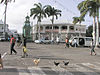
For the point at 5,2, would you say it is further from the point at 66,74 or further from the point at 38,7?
the point at 38,7

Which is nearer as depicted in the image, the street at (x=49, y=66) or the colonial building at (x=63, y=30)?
the street at (x=49, y=66)

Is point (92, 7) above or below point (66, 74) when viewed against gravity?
above

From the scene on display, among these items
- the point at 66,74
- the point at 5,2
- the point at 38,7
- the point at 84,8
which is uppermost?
the point at 38,7

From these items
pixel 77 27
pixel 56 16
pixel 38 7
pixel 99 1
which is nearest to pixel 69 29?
pixel 77 27

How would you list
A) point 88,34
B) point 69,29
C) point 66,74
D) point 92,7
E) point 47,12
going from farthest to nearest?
point 88,34, point 69,29, point 47,12, point 92,7, point 66,74

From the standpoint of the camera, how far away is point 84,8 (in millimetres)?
30016

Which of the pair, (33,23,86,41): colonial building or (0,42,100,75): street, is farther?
(33,23,86,41): colonial building

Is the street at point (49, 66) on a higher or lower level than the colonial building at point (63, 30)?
lower

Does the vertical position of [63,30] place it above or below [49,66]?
above

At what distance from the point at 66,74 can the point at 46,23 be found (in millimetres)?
57641

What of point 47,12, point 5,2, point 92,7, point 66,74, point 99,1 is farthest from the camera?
point 47,12

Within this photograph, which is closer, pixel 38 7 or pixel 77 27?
pixel 38 7

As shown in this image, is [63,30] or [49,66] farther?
[63,30]

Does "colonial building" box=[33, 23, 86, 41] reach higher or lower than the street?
higher
